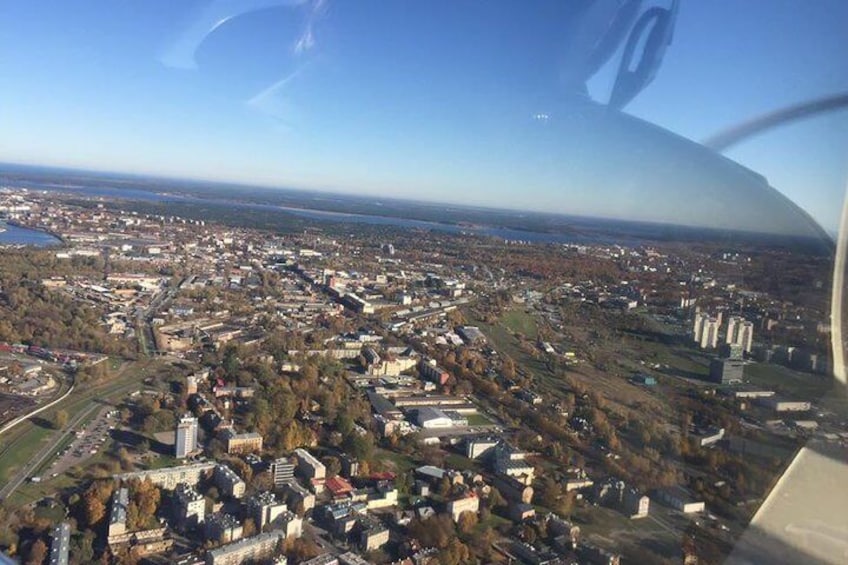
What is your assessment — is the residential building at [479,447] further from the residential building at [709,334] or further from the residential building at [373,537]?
the residential building at [709,334]

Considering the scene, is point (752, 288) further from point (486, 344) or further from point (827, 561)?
point (486, 344)

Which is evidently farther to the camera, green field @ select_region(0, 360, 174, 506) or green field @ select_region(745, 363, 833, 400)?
green field @ select_region(0, 360, 174, 506)

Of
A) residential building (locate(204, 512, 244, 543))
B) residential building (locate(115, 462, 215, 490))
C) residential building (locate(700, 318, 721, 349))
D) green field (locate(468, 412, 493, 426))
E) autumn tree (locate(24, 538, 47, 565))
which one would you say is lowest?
residential building (locate(115, 462, 215, 490))

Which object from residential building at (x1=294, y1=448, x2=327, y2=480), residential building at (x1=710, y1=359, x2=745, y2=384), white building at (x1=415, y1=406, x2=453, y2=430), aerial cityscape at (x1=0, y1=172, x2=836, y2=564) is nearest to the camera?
aerial cityscape at (x1=0, y1=172, x2=836, y2=564)

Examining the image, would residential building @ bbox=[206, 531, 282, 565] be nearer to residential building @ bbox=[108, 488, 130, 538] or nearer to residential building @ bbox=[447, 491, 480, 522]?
residential building @ bbox=[108, 488, 130, 538]

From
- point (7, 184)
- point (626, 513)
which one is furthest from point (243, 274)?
point (7, 184)

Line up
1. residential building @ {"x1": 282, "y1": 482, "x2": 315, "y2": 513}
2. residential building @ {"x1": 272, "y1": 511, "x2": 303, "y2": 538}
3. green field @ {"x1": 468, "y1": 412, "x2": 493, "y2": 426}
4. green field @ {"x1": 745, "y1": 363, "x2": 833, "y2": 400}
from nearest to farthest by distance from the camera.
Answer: green field @ {"x1": 745, "y1": 363, "x2": 833, "y2": 400}
residential building @ {"x1": 272, "y1": 511, "x2": 303, "y2": 538}
residential building @ {"x1": 282, "y1": 482, "x2": 315, "y2": 513}
green field @ {"x1": 468, "y1": 412, "x2": 493, "y2": 426}

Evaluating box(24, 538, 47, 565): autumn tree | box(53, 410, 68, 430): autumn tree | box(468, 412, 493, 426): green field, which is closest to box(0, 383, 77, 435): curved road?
box(53, 410, 68, 430): autumn tree

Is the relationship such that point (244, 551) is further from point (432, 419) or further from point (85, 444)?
point (432, 419)
